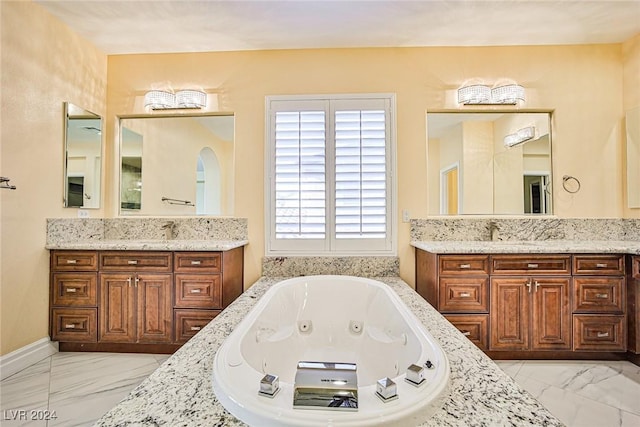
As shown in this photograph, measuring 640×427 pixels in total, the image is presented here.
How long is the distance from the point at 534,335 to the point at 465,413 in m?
1.83

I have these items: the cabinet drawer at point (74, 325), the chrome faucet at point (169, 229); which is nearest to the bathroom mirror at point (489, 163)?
the chrome faucet at point (169, 229)

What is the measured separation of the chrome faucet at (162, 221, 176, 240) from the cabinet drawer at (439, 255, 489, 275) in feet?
8.16

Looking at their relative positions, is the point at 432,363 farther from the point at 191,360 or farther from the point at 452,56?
the point at 452,56

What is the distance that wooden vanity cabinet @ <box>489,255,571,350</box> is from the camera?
2178mm

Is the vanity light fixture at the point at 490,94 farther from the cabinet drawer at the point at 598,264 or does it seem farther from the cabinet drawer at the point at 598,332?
the cabinet drawer at the point at 598,332

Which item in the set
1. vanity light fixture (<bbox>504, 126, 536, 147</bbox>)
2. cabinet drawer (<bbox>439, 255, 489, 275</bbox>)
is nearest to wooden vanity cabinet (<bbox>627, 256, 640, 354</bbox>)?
cabinet drawer (<bbox>439, 255, 489, 275</bbox>)

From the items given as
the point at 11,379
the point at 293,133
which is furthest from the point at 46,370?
the point at 293,133

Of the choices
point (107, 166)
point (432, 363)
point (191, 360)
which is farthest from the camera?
point (107, 166)

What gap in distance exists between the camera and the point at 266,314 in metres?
1.73

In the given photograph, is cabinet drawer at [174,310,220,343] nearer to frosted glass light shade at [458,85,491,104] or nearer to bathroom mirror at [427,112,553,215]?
bathroom mirror at [427,112,553,215]

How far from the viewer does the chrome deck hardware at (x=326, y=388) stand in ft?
2.74

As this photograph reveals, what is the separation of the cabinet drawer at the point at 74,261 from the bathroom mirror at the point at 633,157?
477 cm

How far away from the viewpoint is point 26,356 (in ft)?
6.96

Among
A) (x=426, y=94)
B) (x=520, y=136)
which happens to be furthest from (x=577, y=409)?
(x=426, y=94)
